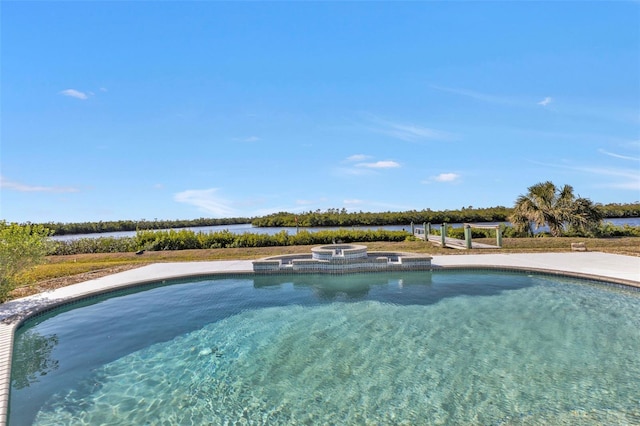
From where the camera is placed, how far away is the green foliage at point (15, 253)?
271 inches

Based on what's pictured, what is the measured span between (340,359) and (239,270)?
6.31m

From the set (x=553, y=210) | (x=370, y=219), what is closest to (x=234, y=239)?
(x=553, y=210)

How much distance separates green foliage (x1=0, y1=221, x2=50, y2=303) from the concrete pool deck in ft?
1.72

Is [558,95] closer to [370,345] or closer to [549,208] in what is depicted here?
[549,208]

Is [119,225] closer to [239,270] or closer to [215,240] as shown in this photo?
[215,240]

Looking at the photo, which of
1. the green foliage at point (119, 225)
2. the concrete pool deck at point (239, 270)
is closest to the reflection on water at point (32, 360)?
the concrete pool deck at point (239, 270)

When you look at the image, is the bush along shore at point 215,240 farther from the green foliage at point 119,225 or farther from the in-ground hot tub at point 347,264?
the green foliage at point 119,225

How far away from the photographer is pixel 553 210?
16500 millimetres

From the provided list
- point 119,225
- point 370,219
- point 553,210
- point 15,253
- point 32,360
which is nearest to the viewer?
point 32,360

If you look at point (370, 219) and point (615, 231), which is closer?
point (615, 231)

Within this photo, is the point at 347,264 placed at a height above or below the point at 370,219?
below

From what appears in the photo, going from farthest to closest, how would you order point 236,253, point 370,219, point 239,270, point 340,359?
1. point 370,219
2. point 236,253
3. point 239,270
4. point 340,359

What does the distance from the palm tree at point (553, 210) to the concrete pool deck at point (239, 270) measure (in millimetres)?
5038

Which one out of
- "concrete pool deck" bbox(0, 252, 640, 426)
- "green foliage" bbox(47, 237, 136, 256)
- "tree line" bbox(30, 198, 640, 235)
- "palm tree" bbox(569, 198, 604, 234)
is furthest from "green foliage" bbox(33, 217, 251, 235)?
"palm tree" bbox(569, 198, 604, 234)
